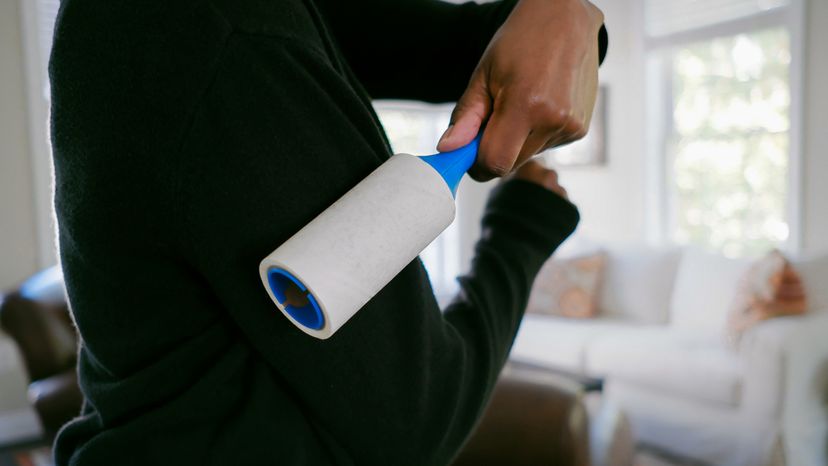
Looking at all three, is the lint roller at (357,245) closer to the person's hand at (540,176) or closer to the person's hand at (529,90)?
the person's hand at (529,90)

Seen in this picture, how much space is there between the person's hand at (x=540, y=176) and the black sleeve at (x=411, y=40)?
0.13 m

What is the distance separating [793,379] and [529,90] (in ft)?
9.47

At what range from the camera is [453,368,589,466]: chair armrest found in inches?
70.1

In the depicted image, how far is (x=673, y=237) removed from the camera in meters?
5.30

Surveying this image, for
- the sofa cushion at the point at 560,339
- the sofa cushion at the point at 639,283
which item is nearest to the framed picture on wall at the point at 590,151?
the sofa cushion at the point at 639,283

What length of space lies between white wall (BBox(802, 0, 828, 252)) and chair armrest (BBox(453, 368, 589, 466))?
3.19 metres

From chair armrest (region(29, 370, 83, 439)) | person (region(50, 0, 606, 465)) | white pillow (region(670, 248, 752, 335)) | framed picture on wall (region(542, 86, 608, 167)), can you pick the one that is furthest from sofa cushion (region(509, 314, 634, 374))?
person (region(50, 0, 606, 465))

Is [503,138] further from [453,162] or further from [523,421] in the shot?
[523,421]

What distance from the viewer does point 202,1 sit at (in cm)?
36

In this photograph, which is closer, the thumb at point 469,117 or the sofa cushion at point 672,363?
the thumb at point 469,117

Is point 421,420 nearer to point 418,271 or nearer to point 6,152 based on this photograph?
point 418,271

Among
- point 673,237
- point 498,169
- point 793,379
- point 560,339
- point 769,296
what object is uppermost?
point 498,169

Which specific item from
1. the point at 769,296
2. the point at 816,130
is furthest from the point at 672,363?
the point at 816,130

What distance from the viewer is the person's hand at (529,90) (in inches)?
16.1
